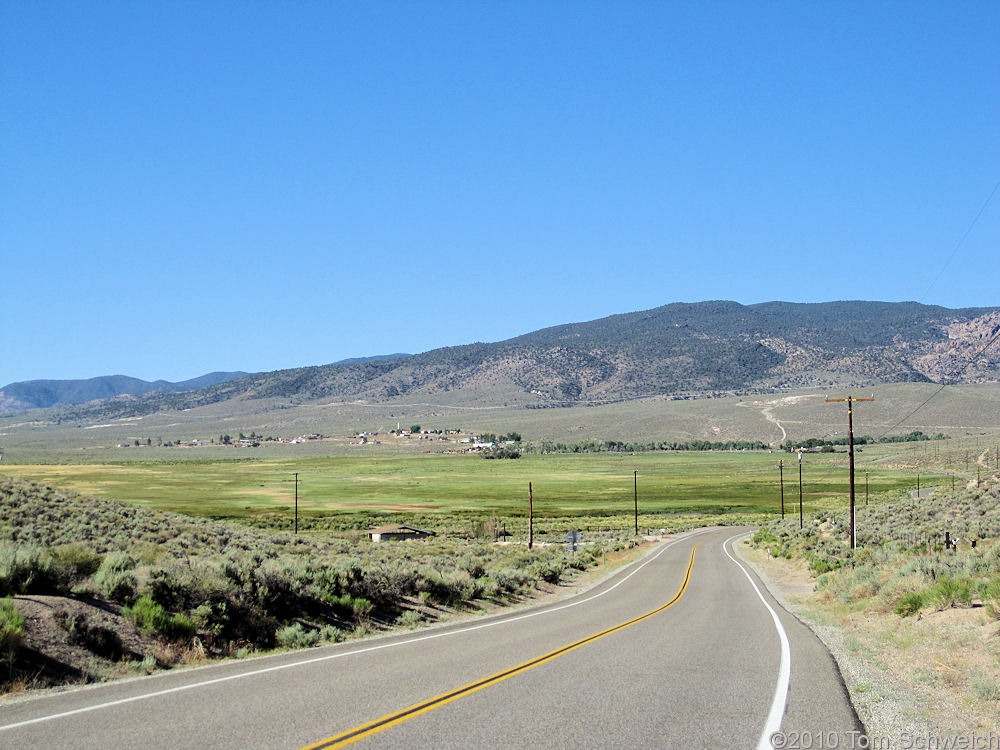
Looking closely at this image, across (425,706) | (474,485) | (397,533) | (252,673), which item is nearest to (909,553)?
(425,706)

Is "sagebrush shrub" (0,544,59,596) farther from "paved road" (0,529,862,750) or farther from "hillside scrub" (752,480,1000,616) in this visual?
"hillside scrub" (752,480,1000,616)

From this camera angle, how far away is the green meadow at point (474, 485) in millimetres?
83750

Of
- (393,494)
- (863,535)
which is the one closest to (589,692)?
(863,535)

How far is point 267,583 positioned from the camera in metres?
15.3

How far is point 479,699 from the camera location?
906cm

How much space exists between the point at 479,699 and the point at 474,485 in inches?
4198

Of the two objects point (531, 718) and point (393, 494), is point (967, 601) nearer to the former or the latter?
point (531, 718)

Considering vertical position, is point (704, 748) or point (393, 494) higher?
point (704, 748)

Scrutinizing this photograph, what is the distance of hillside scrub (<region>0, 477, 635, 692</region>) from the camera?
501 inches

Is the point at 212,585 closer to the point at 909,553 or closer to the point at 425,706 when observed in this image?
the point at 425,706

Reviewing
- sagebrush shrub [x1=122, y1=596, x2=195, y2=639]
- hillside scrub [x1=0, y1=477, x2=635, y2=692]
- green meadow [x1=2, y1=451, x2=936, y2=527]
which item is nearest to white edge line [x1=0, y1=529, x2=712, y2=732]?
hillside scrub [x1=0, y1=477, x2=635, y2=692]

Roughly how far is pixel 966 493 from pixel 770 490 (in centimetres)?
7048

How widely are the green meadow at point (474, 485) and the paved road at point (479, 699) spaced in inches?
2231

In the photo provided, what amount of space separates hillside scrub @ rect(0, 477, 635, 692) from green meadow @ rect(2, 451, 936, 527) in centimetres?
4297
